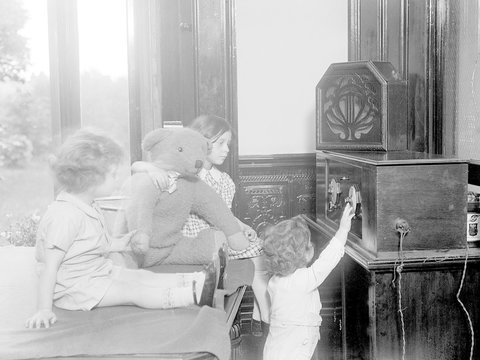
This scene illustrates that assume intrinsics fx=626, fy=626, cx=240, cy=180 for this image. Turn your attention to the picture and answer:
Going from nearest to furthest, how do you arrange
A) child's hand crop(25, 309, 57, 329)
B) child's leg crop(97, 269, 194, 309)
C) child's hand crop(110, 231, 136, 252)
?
child's hand crop(25, 309, 57, 329) → child's leg crop(97, 269, 194, 309) → child's hand crop(110, 231, 136, 252)

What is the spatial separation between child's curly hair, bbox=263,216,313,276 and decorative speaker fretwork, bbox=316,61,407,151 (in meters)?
0.43

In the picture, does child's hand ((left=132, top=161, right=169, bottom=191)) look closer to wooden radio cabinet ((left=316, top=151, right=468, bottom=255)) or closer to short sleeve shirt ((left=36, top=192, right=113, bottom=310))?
short sleeve shirt ((left=36, top=192, right=113, bottom=310))

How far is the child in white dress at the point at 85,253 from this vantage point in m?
1.42

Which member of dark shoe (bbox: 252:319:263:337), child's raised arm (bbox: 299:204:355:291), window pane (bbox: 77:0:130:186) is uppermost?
window pane (bbox: 77:0:130:186)

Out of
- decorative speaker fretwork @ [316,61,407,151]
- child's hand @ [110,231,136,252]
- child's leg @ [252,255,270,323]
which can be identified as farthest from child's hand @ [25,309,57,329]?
decorative speaker fretwork @ [316,61,407,151]

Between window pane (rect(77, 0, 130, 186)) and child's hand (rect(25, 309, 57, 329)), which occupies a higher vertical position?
window pane (rect(77, 0, 130, 186))

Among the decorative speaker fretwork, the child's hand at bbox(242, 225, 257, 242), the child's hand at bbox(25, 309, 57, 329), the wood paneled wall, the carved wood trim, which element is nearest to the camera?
the child's hand at bbox(25, 309, 57, 329)

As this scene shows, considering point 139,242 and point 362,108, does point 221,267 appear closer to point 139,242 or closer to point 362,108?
point 139,242

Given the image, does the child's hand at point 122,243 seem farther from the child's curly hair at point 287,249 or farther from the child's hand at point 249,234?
the child's hand at point 249,234

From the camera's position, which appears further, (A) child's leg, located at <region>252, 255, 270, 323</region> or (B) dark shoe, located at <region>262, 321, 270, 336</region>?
(B) dark shoe, located at <region>262, 321, 270, 336</region>

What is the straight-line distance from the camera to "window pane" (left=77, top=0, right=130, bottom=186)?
2.20 metres

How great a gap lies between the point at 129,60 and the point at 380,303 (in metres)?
1.27

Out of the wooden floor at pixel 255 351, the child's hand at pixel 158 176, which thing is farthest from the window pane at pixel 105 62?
the wooden floor at pixel 255 351

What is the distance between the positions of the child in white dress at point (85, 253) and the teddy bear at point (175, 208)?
0.77 feet
